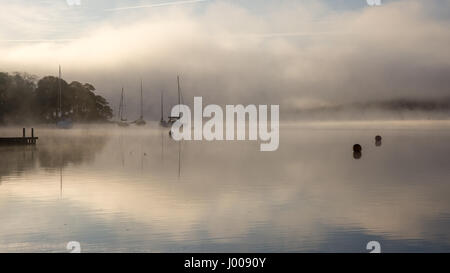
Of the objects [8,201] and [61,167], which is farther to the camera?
[61,167]

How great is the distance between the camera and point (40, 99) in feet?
401

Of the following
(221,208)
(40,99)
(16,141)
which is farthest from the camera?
(40,99)

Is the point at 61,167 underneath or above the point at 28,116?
underneath

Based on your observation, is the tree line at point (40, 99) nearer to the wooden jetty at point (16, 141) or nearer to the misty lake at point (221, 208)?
the wooden jetty at point (16, 141)

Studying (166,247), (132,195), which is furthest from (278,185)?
(166,247)

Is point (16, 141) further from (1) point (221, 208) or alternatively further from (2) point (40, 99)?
(2) point (40, 99)

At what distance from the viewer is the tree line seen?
112669mm

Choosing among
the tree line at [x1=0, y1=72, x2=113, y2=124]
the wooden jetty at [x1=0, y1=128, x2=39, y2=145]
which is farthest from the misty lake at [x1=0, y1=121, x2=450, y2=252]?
the tree line at [x1=0, y1=72, x2=113, y2=124]

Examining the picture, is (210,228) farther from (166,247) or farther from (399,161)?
(399,161)

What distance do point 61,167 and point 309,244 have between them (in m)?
Result: 24.5

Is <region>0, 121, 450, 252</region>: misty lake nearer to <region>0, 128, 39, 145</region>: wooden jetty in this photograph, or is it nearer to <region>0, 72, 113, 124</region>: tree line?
<region>0, 128, 39, 145</region>: wooden jetty

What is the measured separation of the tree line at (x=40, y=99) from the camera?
11267 centimetres

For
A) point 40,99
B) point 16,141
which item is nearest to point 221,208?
point 16,141
